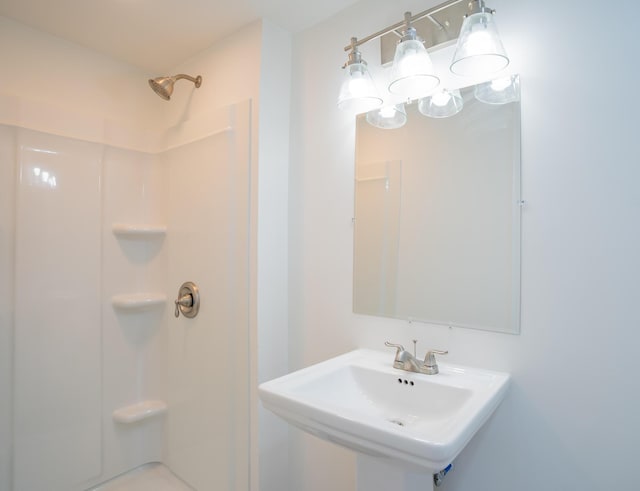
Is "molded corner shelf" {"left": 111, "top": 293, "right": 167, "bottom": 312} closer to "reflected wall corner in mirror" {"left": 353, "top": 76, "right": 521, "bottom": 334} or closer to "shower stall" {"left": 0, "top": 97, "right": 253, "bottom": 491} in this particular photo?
"shower stall" {"left": 0, "top": 97, "right": 253, "bottom": 491}

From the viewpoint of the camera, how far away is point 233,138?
1.63m

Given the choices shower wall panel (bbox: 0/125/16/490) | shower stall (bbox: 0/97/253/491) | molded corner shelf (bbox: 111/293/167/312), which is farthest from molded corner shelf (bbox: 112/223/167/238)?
shower wall panel (bbox: 0/125/16/490)

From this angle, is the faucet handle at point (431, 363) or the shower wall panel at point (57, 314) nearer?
the faucet handle at point (431, 363)

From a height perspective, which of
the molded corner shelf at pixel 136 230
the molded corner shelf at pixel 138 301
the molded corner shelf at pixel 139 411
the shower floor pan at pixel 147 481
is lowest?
the shower floor pan at pixel 147 481

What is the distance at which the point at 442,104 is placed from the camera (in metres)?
1.23

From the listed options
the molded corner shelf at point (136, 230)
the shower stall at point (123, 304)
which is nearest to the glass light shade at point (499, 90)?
the shower stall at point (123, 304)

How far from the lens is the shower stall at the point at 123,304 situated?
1.61 m

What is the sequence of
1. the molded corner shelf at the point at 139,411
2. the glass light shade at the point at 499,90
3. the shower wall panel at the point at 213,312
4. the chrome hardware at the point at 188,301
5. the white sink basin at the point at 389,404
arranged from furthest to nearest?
the molded corner shelf at the point at 139,411
the chrome hardware at the point at 188,301
the shower wall panel at the point at 213,312
the glass light shade at the point at 499,90
the white sink basin at the point at 389,404

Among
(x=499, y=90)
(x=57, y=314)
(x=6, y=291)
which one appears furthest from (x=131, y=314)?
(x=499, y=90)

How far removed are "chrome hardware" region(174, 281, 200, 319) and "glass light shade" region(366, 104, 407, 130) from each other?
3.78 ft

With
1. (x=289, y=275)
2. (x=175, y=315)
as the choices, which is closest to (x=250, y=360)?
(x=289, y=275)

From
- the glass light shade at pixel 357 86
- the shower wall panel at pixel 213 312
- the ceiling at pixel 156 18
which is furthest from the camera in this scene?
the shower wall panel at pixel 213 312

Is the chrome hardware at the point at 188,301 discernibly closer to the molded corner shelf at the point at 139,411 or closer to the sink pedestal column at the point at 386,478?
the molded corner shelf at the point at 139,411

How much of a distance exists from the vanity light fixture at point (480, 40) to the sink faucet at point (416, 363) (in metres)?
0.91
